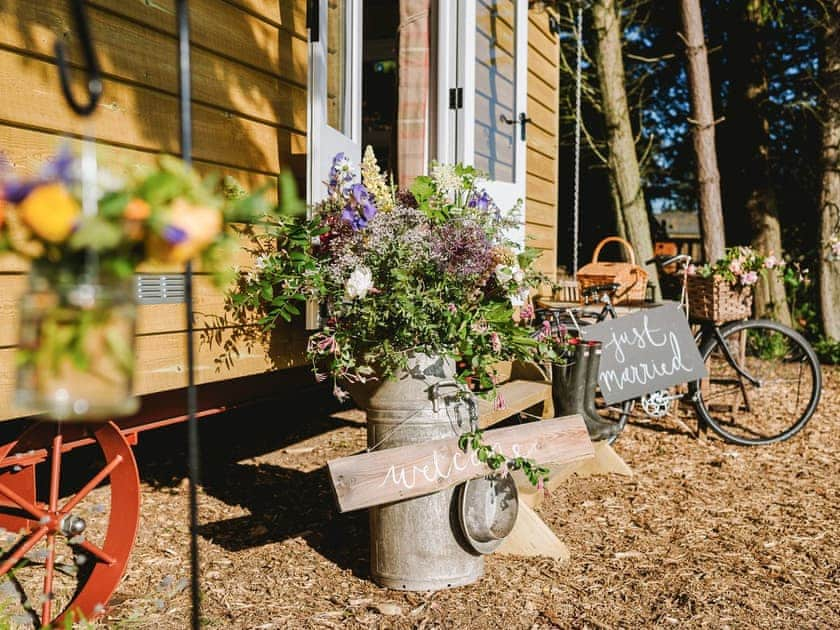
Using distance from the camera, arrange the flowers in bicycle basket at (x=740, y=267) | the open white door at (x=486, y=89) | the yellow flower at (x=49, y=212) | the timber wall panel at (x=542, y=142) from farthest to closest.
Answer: the timber wall panel at (x=542, y=142) → the flowers in bicycle basket at (x=740, y=267) → the open white door at (x=486, y=89) → the yellow flower at (x=49, y=212)

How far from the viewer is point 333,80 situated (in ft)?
13.0

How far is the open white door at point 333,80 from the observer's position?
3.54 metres

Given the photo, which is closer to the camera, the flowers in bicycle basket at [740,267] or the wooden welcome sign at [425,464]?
the wooden welcome sign at [425,464]

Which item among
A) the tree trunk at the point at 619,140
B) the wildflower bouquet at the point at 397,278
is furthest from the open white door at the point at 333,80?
the tree trunk at the point at 619,140

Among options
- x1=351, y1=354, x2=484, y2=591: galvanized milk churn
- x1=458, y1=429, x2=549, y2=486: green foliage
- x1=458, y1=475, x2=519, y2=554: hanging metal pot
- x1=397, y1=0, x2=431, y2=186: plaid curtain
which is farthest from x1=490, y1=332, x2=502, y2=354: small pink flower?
x1=397, y1=0, x2=431, y2=186: plaid curtain

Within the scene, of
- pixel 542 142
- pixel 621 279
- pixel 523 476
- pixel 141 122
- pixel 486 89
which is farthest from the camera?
pixel 542 142

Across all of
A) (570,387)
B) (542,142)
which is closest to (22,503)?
(570,387)

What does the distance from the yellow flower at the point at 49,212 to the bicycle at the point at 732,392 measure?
3776 mm

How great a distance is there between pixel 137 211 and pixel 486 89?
4402mm

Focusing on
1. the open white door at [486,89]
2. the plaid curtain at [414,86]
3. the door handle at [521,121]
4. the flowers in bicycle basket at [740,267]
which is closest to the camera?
the plaid curtain at [414,86]

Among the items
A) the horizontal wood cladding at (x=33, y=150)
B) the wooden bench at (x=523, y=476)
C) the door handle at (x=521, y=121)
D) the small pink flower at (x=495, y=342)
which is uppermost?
the door handle at (x=521, y=121)

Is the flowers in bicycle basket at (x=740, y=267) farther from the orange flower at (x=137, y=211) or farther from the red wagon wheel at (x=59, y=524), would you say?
the orange flower at (x=137, y=211)

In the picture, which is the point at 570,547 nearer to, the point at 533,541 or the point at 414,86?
the point at 533,541

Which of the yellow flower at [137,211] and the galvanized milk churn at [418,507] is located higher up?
the yellow flower at [137,211]
